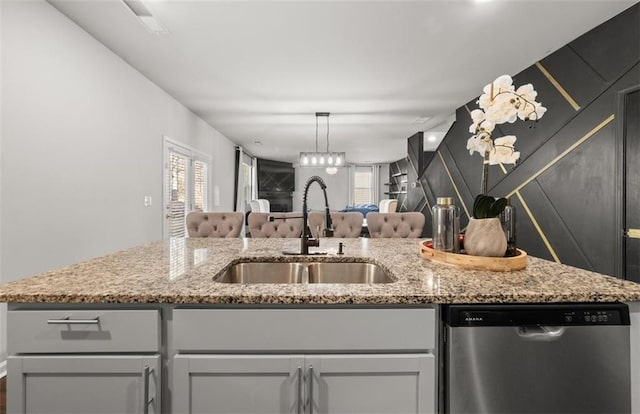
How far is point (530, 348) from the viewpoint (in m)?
0.95

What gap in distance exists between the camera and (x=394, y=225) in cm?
268

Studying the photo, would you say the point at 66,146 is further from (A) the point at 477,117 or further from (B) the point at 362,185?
(B) the point at 362,185

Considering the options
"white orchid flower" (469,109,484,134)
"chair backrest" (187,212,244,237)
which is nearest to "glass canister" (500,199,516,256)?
"white orchid flower" (469,109,484,134)

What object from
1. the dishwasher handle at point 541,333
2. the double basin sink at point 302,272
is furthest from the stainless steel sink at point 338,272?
the dishwasher handle at point 541,333

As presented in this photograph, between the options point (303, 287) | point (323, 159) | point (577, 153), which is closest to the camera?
point (303, 287)

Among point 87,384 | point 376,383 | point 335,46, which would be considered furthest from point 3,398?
point 335,46

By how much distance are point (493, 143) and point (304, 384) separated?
3.88 ft

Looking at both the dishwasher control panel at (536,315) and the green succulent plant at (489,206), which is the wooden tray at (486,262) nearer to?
the green succulent plant at (489,206)

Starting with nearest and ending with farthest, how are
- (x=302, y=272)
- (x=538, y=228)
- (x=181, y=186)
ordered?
1. (x=302, y=272)
2. (x=538, y=228)
3. (x=181, y=186)

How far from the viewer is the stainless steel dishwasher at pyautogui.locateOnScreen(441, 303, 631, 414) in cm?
94

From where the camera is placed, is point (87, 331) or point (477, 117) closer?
point (87, 331)

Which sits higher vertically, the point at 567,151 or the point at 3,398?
the point at 567,151

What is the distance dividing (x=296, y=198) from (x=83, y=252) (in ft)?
28.5

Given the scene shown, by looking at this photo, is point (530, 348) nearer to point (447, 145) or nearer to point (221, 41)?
point (221, 41)
